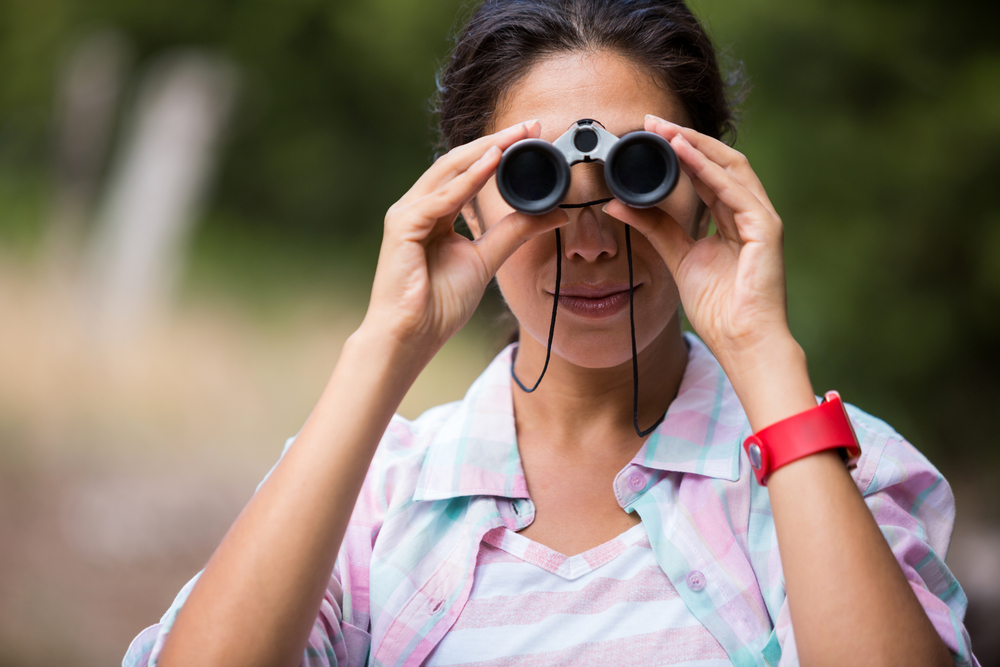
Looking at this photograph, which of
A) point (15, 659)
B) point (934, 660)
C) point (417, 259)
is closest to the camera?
point (934, 660)

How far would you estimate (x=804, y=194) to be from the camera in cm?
352

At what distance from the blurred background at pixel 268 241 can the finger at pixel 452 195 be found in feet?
3.06

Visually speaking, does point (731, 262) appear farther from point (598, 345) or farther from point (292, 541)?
point (292, 541)

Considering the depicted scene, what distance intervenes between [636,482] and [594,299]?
0.36m

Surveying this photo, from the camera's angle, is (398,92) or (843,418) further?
(398,92)

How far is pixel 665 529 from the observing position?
1384 millimetres

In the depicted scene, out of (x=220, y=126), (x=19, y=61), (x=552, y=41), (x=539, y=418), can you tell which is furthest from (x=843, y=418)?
(x=19, y=61)

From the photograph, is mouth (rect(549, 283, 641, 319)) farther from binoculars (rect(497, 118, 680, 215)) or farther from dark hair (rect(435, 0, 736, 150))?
dark hair (rect(435, 0, 736, 150))

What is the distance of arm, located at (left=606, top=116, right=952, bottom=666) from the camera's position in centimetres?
109

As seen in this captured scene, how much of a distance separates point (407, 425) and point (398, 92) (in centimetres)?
448

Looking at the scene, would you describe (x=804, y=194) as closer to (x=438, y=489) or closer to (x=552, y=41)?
(x=552, y=41)

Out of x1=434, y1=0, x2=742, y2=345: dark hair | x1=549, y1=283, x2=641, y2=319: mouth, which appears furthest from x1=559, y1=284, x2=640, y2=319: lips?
x1=434, y1=0, x2=742, y2=345: dark hair

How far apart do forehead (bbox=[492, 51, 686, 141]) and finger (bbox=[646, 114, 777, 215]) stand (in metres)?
0.10

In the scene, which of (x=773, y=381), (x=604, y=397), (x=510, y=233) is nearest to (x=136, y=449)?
(x=604, y=397)
